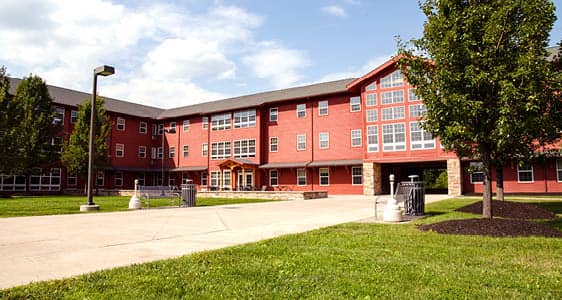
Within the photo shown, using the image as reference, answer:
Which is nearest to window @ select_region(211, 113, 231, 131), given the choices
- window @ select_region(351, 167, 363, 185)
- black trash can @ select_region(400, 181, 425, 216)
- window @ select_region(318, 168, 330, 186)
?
Answer: window @ select_region(318, 168, 330, 186)

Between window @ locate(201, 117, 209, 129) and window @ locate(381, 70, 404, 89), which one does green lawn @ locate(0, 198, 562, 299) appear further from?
window @ locate(201, 117, 209, 129)

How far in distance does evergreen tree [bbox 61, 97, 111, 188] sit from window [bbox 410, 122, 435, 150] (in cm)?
2472

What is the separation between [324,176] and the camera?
34.6m

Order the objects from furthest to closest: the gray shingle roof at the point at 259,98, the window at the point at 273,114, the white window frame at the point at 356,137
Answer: the window at the point at 273,114
the gray shingle roof at the point at 259,98
the white window frame at the point at 356,137

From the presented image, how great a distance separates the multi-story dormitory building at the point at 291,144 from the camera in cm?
2980

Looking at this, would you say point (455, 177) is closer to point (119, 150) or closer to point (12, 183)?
point (119, 150)

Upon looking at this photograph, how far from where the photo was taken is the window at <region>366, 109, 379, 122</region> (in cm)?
3107

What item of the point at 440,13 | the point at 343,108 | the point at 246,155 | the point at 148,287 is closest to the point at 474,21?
the point at 440,13

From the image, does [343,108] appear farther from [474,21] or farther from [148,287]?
[148,287]

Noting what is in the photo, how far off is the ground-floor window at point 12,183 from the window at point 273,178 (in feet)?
71.1

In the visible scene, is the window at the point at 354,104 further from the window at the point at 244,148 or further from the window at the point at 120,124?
the window at the point at 120,124

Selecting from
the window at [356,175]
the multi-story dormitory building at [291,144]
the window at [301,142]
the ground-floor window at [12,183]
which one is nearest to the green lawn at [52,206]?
the window at [356,175]

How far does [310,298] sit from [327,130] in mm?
30967

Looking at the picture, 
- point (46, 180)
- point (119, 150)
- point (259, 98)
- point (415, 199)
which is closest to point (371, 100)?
point (259, 98)
